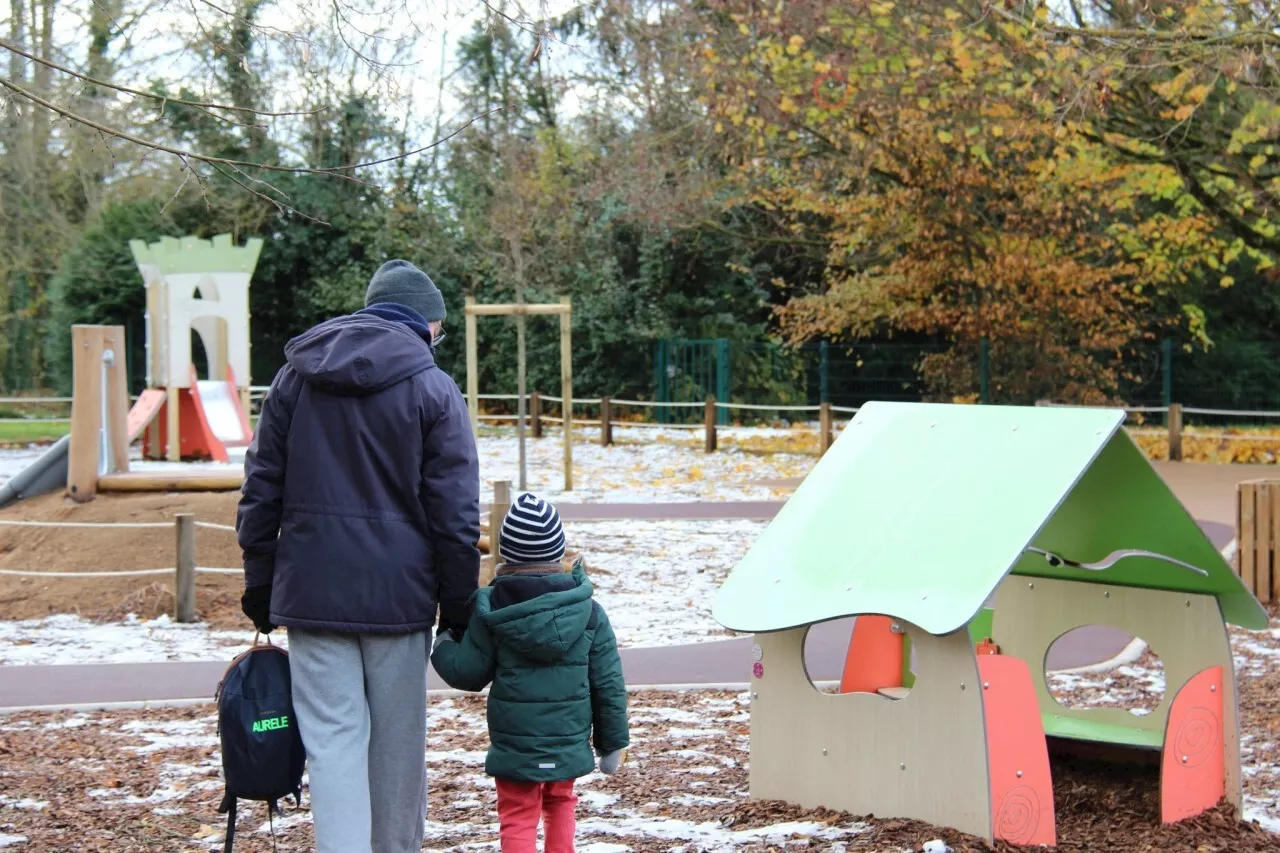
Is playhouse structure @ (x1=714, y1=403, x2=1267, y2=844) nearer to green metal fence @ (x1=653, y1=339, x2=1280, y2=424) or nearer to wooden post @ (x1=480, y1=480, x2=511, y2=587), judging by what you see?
wooden post @ (x1=480, y1=480, x2=511, y2=587)

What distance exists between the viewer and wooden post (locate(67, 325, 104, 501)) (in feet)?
35.1

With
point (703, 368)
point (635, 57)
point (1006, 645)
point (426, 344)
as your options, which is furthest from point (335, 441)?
point (703, 368)

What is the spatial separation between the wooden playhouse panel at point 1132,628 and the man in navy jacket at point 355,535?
2.44 metres

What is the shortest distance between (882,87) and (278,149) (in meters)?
14.6

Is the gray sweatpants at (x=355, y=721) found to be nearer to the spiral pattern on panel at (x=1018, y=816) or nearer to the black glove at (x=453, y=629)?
the black glove at (x=453, y=629)

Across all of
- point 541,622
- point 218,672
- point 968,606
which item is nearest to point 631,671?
point 218,672

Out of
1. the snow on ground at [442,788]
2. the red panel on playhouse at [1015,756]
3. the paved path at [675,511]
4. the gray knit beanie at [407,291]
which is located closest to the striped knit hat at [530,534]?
the gray knit beanie at [407,291]

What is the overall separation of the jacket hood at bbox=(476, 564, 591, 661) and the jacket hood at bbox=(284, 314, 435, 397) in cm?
62

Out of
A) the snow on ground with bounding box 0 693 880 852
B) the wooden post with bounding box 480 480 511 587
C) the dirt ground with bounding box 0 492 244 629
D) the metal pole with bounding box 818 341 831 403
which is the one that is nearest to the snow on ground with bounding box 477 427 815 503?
the metal pole with bounding box 818 341 831 403

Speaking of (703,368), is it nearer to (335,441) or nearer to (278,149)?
(278,149)

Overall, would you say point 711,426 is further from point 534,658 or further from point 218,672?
point 534,658

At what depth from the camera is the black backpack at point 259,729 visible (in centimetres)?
344

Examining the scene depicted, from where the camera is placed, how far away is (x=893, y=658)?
16.6ft

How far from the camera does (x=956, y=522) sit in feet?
14.3
